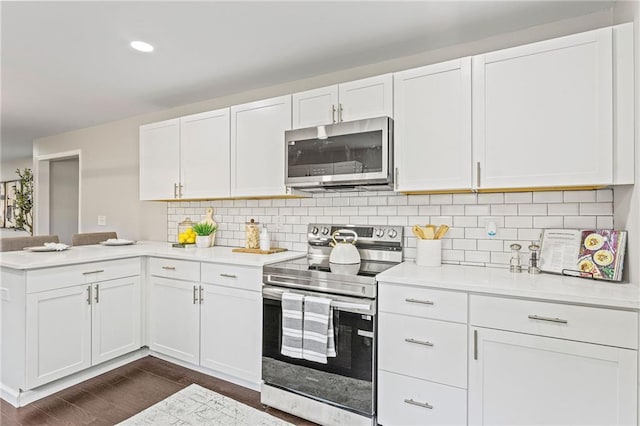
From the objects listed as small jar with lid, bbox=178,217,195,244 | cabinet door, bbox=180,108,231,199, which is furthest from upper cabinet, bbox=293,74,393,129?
small jar with lid, bbox=178,217,195,244

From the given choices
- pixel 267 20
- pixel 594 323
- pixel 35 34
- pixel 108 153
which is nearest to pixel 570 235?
pixel 594 323

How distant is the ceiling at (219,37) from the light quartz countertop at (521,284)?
152cm

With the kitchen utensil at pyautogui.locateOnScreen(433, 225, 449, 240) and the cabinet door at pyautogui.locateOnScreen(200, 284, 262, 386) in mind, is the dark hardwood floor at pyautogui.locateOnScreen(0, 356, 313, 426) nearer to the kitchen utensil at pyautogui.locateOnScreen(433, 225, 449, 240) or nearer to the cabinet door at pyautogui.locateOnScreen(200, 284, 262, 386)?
the cabinet door at pyautogui.locateOnScreen(200, 284, 262, 386)

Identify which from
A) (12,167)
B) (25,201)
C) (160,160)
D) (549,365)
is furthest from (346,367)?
(12,167)

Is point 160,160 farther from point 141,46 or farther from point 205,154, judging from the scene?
point 141,46

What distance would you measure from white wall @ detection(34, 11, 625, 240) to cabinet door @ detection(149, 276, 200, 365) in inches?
44.9

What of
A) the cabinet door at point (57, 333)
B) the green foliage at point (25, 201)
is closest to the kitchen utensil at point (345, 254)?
the cabinet door at point (57, 333)

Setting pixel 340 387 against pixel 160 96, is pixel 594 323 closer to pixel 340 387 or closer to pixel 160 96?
pixel 340 387

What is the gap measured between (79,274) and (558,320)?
302cm

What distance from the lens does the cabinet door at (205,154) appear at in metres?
2.99

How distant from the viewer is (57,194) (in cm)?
579

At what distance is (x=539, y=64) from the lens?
182cm

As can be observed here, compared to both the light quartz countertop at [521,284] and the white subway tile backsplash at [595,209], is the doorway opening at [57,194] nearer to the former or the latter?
the light quartz countertop at [521,284]

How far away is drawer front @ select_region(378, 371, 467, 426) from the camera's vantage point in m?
1.75
